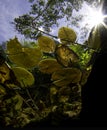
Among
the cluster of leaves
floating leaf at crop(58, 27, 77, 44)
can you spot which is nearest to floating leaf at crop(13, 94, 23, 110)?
the cluster of leaves

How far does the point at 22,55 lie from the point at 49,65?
4cm

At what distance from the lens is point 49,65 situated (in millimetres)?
313

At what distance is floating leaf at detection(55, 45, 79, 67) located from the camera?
0.31 metres

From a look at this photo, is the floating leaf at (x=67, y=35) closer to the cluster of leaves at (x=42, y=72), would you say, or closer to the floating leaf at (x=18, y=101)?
the cluster of leaves at (x=42, y=72)

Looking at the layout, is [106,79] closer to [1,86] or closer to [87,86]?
[87,86]

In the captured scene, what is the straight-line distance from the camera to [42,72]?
322 mm

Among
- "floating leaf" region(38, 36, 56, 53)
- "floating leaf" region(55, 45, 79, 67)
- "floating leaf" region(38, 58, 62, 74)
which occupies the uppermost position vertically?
"floating leaf" region(38, 36, 56, 53)

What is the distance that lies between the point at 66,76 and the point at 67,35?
0.19 ft

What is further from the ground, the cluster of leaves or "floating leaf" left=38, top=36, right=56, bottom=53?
"floating leaf" left=38, top=36, right=56, bottom=53

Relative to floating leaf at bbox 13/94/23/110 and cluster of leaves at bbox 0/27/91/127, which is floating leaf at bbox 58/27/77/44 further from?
floating leaf at bbox 13/94/23/110

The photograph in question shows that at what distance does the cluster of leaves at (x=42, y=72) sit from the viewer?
1.00 ft

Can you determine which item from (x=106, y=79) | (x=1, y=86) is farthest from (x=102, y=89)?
(x=1, y=86)

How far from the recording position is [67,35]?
1.05 ft

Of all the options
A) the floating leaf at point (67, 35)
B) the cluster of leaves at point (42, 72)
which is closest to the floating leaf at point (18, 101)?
the cluster of leaves at point (42, 72)
